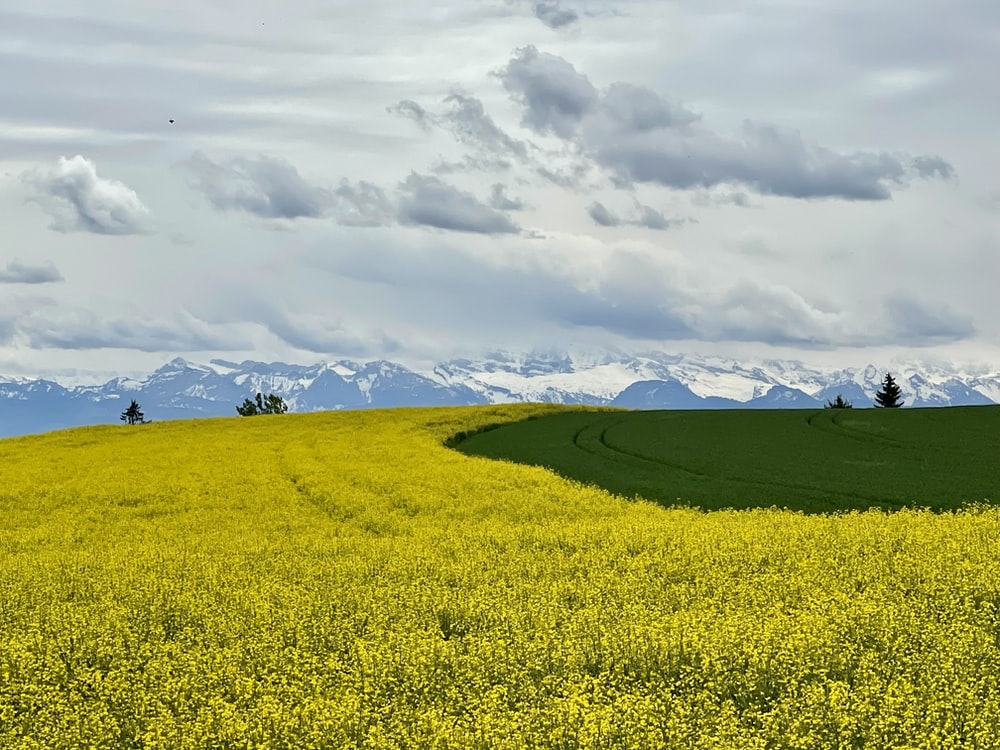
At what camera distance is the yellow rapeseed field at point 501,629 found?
31.4 ft

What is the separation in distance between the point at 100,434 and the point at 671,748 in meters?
48.9

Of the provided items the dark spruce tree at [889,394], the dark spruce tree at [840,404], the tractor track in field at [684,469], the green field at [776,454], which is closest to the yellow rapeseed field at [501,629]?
the green field at [776,454]

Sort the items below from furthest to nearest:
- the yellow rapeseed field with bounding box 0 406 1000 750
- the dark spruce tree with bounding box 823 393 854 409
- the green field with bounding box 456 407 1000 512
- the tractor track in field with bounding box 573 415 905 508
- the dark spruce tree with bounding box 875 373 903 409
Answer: the dark spruce tree with bounding box 875 373 903 409 < the dark spruce tree with bounding box 823 393 854 409 < the green field with bounding box 456 407 1000 512 < the tractor track in field with bounding box 573 415 905 508 < the yellow rapeseed field with bounding box 0 406 1000 750

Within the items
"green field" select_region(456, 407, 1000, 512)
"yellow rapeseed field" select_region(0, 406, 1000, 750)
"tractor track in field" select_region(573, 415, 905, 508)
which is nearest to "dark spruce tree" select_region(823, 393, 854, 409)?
"green field" select_region(456, 407, 1000, 512)

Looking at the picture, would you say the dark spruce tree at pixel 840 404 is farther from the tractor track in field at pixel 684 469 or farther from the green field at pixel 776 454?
the tractor track in field at pixel 684 469

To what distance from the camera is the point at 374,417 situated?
57531mm

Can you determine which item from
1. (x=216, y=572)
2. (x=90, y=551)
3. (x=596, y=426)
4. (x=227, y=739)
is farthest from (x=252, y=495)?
(x=596, y=426)

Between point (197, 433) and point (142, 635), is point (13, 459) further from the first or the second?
point (142, 635)

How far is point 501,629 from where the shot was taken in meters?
13.3

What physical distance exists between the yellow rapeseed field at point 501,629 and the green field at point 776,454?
351 centimetres

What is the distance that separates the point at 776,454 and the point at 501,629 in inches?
1045

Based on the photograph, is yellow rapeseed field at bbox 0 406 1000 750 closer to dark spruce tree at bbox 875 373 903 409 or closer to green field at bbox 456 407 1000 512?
green field at bbox 456 407 1000 512

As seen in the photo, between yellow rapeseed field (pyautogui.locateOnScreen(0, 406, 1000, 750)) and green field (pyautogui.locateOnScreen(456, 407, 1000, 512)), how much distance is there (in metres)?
3.51

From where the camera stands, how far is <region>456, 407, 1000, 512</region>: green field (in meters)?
27.7
